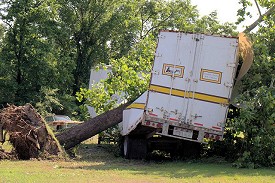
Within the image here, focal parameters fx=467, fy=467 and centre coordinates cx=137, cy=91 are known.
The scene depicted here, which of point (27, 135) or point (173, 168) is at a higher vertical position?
point (27, 135)

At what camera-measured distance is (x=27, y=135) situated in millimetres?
13242

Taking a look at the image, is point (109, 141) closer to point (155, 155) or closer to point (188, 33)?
point (155, 155)

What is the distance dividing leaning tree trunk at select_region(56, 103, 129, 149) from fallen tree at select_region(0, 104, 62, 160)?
1257mm

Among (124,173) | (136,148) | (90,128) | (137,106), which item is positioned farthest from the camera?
(90,128)

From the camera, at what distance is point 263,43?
13703 millimetres

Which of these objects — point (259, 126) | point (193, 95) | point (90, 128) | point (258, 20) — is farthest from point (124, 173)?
point (258, 20)

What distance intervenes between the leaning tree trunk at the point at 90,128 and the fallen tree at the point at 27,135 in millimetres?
1257

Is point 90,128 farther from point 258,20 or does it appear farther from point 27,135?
point 258,20

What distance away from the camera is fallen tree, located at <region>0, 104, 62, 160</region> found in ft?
43.7

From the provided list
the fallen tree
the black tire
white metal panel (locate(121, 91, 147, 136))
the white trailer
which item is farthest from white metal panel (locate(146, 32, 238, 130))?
the fallen tree

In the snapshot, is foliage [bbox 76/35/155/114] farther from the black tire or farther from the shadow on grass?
the shadow on grass

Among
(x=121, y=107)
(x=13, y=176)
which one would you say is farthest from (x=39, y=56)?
(x=13, y=176)

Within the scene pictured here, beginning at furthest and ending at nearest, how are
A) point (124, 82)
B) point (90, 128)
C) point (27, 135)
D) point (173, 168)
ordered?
point (124, 82) → point (90, 128) → point (27, 135) → point (173, 168)

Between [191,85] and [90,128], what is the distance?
418 cm
